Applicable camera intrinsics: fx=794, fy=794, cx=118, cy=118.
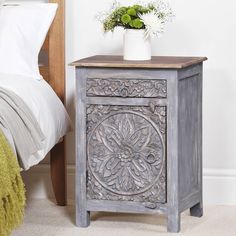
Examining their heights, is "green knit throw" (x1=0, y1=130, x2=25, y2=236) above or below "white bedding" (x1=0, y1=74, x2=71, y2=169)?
below

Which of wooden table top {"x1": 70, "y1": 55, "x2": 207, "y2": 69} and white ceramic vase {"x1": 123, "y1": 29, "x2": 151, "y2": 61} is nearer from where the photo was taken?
wooden table top {"x1": 70, "y1": 55, "x2": 207, "y2": 69}

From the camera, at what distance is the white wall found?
3.64 meters

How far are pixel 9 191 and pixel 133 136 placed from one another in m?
0.77

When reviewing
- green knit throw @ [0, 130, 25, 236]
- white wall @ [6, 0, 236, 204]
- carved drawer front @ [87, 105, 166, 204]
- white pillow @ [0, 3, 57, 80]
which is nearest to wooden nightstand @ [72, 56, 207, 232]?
carved drawer front @ [87, 105, 166, 204]

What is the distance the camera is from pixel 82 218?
3289mm

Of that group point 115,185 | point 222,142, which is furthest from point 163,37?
point 115,185

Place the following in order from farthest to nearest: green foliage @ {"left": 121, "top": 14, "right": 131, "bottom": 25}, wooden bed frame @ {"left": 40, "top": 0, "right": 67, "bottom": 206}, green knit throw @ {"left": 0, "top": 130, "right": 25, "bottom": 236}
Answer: wooden bed frame @ {"left": 40, "top": 0, "right": 67, "bottom": 206} < green foliage @ {"left": 121, "top": 14, "right": 131, "bottom": 25} < green knit throw @ {"left": 0, "top": 130, "right": 25, "bottom": 236}

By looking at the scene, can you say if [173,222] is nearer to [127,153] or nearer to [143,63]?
[127,153]

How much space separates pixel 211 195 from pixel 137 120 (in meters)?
0.73

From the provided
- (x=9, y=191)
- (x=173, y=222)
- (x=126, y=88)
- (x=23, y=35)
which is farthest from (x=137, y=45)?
(x=9, y=191)

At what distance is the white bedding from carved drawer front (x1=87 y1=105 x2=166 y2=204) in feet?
0.54

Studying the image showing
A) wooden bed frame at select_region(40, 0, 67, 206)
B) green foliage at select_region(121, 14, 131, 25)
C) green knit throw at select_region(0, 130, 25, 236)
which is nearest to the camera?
green knit throw at select_region(0, 130, 25, 236)

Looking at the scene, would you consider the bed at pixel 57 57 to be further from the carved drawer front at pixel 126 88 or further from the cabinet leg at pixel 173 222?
the cabinet leg at pixel 173 222

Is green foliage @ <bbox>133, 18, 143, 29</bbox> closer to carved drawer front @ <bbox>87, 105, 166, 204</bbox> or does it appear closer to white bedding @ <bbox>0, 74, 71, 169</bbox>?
carved drawer front @ <bbox>87, 105, 166, 204</bbox>
